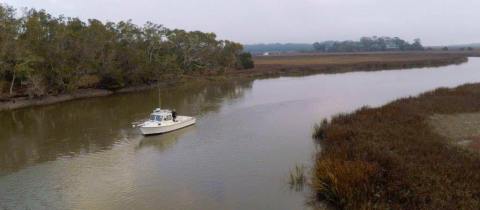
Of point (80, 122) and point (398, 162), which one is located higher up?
point (398, 162)

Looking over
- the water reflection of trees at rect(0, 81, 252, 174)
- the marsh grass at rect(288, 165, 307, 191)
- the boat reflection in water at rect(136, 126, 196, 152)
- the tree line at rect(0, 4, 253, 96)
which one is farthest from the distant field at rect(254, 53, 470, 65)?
the marsh grass at rect(288, 165, 307, 191)

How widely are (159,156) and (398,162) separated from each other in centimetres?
1417

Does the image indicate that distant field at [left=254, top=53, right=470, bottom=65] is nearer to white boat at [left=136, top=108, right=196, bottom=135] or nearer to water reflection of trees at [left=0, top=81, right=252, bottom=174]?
water reflection of trees at [left=0, top=81, right=252, bottom=174]

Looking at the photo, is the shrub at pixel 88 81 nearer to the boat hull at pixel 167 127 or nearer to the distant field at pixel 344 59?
the boat hull at pixel 167 127

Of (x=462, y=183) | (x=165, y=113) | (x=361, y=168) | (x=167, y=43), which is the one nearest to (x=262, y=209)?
(x=361, y=168)

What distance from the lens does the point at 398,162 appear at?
1931 cm

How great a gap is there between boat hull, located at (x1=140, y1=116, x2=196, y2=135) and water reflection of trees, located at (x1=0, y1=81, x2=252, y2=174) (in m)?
1.55

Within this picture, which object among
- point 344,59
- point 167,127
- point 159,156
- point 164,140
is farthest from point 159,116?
point 344,59

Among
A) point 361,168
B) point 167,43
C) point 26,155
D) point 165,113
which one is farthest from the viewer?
point 167,43

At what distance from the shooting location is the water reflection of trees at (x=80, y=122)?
28253 millimetres

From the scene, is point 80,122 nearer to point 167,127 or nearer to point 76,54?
point 167,127

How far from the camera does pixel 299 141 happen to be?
93.5 ft

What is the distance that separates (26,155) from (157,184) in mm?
11746

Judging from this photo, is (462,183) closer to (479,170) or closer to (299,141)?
(479,170)
